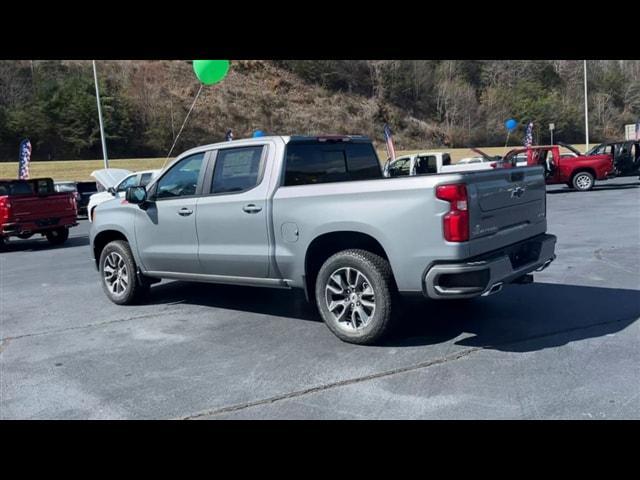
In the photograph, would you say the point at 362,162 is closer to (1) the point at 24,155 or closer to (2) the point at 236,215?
(2) the point at 236,215

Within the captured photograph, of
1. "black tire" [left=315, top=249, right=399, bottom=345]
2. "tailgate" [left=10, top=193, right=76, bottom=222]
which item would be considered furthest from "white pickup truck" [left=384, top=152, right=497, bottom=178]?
"black tire" [left=315, top=249, right=399, bottom=345]

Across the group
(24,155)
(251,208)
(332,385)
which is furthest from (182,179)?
(24,155)

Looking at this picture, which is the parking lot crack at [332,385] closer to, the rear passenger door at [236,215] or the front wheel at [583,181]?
the rear passenger door at [236,215]

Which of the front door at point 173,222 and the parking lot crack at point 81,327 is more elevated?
the front door at point 173,222

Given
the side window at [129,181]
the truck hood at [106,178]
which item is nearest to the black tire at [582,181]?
the side window at [129,181]

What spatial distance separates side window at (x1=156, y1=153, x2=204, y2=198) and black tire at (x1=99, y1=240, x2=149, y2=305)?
933 millimetres

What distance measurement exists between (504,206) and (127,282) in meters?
4.56

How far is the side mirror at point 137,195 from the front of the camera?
6.93 m

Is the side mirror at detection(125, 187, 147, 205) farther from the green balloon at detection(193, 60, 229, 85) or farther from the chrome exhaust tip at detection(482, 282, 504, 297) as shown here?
the green balloon at detection(193, 60, 229, 85)

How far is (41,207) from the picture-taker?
1386 cm

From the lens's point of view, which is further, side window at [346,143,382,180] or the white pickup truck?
the white pickup truck

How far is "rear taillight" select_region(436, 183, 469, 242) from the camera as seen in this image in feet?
15.5

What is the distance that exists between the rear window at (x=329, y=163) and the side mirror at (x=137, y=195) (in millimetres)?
2018
